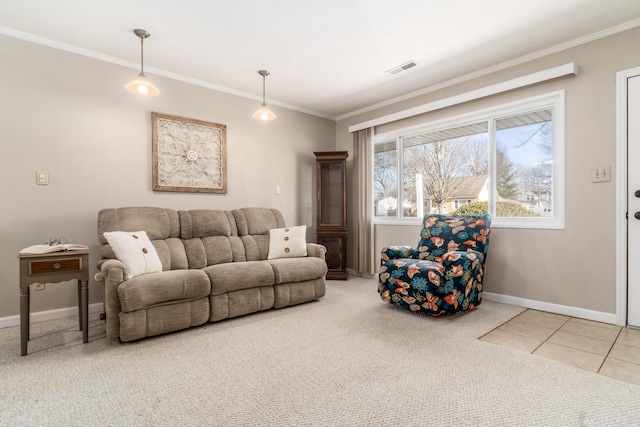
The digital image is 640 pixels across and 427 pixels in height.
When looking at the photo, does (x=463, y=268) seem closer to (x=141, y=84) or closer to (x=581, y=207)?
(x=581, y=207)

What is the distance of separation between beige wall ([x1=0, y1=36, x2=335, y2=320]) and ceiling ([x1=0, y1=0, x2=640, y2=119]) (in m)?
0.22

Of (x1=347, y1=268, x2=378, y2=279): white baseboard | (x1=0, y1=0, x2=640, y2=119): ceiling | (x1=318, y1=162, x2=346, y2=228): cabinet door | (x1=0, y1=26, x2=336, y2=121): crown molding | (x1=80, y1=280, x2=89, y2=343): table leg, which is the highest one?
(x1=0, y1=0, x2=640, y2=119): ceiling

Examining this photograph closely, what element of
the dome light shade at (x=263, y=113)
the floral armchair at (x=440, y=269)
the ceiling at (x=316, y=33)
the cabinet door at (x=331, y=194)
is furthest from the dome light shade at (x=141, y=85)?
the floral armchair at (x=440, y=269)

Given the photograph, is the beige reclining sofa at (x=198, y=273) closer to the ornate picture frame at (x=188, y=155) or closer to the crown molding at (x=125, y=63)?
the ornate picture frame at (x=188, y=155)

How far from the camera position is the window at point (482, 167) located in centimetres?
312

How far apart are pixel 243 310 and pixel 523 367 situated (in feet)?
6.82

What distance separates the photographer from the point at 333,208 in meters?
4.78

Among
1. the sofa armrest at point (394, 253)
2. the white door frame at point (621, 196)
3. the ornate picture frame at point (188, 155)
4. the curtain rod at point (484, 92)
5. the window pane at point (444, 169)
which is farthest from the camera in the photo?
the window pane at point (444, 169)

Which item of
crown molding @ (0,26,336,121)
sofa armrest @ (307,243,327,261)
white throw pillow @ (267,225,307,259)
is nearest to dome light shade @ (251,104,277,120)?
crown molding @ (0,26,336,121)

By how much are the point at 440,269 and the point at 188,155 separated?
2.91 metres

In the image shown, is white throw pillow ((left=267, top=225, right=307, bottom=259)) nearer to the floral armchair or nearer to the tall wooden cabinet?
the floral armchair

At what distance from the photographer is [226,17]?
2.55m

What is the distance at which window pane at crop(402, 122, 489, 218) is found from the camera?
366cm

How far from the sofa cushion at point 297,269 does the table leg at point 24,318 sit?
174 centimetres
